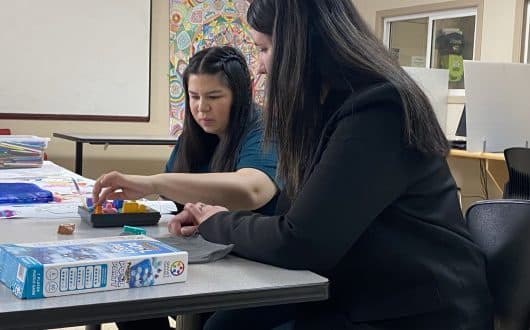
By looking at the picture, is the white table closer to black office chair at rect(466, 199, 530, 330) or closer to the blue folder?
black office chair at rect(466, 199, 530, 330)

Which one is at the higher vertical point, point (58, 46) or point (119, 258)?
point (58, 46)

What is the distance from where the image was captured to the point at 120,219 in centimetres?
134

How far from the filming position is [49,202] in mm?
1684

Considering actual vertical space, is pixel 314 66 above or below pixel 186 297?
above

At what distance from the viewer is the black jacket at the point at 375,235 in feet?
3.29

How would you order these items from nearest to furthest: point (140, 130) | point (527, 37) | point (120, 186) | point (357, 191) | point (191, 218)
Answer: point (357, 191) < point (191, 218) < point (120, 186) < point (527, 37) < point (140, 130)

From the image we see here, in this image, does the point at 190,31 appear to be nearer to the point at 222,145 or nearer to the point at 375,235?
the point at 222,145

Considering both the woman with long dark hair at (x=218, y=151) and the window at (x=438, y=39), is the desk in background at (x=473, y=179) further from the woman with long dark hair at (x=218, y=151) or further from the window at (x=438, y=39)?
the woman with long dark hair at (x=218, y=151)

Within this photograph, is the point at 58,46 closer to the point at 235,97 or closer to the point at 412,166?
the point at 235,97

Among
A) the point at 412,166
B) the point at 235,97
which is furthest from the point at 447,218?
the point at 235,97

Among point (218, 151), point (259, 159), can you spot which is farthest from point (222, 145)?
point (259, 159)

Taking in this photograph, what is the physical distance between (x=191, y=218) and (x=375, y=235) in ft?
1.24

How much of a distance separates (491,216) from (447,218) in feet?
0.41

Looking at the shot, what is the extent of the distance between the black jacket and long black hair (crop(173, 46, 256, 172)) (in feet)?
2.12
